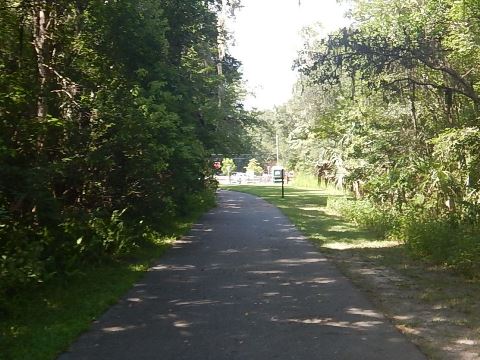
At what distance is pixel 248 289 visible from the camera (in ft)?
26.7

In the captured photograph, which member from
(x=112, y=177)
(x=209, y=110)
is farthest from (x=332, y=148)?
(x=112, y=177)

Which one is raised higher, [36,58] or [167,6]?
[167,6]

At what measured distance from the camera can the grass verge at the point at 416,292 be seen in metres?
5.63

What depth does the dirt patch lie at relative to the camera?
18.2 feet

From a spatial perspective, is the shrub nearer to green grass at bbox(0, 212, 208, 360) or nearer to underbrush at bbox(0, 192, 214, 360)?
underbrush at bbox(0, 192, 214, 360)

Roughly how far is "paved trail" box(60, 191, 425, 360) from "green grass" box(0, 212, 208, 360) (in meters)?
0.21

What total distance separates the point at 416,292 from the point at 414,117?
23.5 ft

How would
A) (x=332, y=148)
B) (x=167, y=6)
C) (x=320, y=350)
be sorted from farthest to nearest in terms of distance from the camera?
1. (x=332, y=148)
2. (x=167, y=6)
3. (x=320, y=350)

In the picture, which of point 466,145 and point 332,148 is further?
point 332,148

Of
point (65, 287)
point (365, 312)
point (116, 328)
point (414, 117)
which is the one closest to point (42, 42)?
point (65, 287)

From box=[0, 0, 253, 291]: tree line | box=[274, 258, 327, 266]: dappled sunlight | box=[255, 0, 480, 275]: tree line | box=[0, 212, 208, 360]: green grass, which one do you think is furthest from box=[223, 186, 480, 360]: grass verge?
box=[0, 0, 253, 291]: tree line

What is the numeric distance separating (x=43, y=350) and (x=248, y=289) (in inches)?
140

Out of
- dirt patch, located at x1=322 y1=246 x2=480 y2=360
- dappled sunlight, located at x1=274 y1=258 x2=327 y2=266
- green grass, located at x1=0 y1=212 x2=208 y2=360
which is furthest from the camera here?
dappled sunlight, located at x1=274 y1=258 x2=327 y2=266

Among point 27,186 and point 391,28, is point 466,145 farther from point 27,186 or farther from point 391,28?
point 27,186
